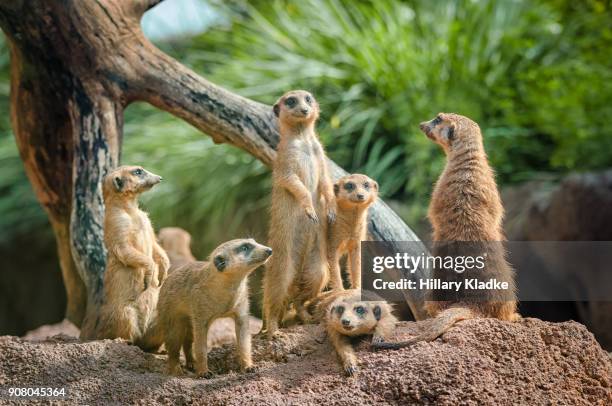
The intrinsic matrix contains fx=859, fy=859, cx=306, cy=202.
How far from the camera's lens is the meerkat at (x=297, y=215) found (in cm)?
421

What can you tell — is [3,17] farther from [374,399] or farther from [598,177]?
[598,177]

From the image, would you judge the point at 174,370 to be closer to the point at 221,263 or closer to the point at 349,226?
the point at 221,263

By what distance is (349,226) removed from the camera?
438 cm

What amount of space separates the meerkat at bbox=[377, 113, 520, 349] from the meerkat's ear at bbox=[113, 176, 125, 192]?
1.54 meters

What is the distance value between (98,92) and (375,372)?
8.14 ft

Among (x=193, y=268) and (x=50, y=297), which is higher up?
(x=50, y=297)

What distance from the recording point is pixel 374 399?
3.47m

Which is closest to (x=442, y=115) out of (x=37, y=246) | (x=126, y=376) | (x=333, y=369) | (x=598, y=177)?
(x=333, y=369)

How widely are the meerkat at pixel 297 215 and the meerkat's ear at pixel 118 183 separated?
772 mm

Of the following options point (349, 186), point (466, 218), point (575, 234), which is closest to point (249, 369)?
point (349, 186)

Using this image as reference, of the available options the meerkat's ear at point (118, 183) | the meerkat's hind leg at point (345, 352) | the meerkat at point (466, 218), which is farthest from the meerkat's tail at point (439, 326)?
the meerkat's ear at point (118, 183)

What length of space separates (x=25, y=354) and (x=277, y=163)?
151cm

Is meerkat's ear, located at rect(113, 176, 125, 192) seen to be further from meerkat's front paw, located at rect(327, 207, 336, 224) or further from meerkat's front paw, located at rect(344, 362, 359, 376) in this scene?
meerkat's front paw, located at rect(344, 362, 359, 376)

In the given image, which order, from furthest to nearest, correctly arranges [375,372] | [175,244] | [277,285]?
[175,244]
[277,285]
[375,372]
